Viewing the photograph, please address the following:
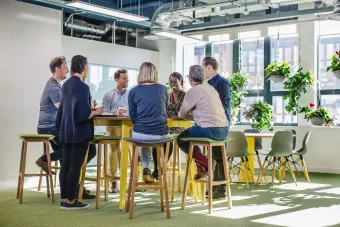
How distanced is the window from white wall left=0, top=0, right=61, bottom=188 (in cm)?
601

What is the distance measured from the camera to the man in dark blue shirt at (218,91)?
641 centimetres

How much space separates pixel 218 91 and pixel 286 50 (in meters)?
6.26

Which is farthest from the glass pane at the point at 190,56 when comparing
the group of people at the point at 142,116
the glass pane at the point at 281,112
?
the group of people at the point at 142,116

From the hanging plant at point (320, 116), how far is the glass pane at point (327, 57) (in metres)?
1.09

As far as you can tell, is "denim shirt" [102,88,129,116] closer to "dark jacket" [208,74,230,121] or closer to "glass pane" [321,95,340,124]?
"dark jacket" [208,74,230,121]

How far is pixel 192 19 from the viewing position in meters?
11.5

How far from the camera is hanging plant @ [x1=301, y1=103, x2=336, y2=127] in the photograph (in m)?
A: 10.3

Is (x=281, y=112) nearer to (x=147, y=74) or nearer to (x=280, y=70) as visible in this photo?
(x=280, y=70)

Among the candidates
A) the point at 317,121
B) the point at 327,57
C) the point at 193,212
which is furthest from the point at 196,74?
the point at 327,57

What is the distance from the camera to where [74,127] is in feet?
18.4

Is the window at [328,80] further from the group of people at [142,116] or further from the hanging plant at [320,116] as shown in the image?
the group of people at [142,116]

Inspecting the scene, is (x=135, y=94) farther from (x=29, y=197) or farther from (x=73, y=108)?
(x=29, y=197)

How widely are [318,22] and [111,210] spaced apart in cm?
742

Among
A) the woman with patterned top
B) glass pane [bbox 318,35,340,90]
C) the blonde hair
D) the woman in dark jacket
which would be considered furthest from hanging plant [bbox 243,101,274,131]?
the woman in dark jacket
